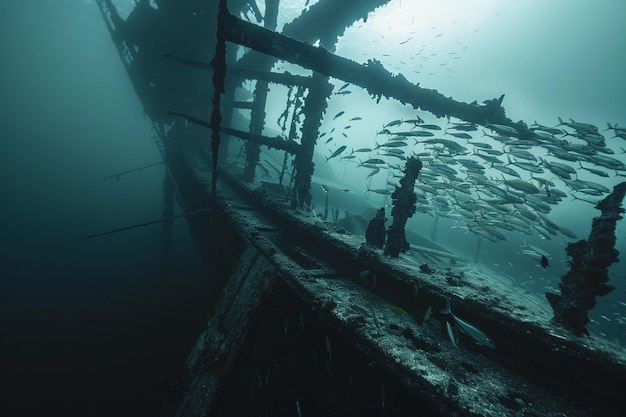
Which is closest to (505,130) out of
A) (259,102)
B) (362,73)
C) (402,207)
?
(362,73)

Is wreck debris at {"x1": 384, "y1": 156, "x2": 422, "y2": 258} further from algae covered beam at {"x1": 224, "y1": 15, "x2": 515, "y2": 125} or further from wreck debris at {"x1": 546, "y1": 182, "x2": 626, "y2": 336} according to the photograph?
wreck debris at {"x1": 546, "y1": 182, "x2": 626, "y2": 336}

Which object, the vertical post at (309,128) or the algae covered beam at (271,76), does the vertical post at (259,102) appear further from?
the vertical post at (309,128)

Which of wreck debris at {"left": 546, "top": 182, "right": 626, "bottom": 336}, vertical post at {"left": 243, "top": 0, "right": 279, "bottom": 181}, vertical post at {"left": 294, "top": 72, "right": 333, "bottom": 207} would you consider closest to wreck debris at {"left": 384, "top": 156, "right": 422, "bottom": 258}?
wreck debris at {"left": 546, "top": 182, "right": 626, "bottom": 336}

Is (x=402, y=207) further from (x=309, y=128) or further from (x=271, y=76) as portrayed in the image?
(x=271, y=76)

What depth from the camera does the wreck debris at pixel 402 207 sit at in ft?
14.0

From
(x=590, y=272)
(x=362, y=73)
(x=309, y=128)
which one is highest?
(x=362, y=73)

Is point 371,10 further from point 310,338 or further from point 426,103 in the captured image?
point 310,338

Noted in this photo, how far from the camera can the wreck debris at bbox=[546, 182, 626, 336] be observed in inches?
107

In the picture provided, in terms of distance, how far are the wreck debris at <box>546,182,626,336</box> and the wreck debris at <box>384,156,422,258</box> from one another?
1907 millimetres

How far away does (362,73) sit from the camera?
480 centimetres

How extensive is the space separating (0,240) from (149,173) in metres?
20.6

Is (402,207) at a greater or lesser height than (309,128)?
lesser

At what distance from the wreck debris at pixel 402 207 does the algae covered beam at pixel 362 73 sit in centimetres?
163

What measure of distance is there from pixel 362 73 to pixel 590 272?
13.2 feet
